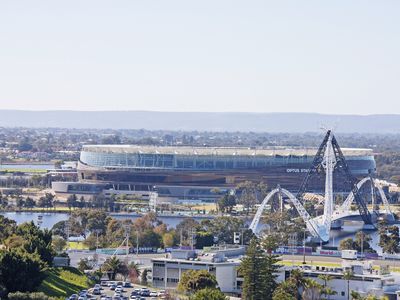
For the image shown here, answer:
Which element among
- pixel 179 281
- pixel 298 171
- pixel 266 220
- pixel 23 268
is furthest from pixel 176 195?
pixel 23 268

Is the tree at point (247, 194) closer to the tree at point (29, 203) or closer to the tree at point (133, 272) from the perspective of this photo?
the tree at point (29, 203)

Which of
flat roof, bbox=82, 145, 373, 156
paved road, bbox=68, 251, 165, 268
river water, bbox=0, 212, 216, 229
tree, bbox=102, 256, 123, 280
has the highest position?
flat roof, bbox=82, 145, 373, 156

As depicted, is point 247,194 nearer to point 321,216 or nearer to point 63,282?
point 321,216

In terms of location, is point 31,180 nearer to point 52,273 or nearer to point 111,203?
point 111,203

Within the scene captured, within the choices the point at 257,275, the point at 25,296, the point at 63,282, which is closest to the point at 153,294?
the point at 63,282

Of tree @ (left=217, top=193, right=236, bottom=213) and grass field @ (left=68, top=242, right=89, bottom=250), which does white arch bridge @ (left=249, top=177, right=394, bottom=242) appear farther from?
grass field @ (left=68, top=242, right=89, bottom=250)

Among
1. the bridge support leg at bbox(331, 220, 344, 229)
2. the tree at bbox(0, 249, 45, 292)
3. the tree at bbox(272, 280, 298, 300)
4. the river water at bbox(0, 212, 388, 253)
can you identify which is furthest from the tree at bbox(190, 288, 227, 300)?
the bridge support leg at bbox(331, 220, 344, 229)

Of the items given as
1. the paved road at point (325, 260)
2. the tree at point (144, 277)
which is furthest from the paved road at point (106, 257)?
the paved road at point (325, 260)
